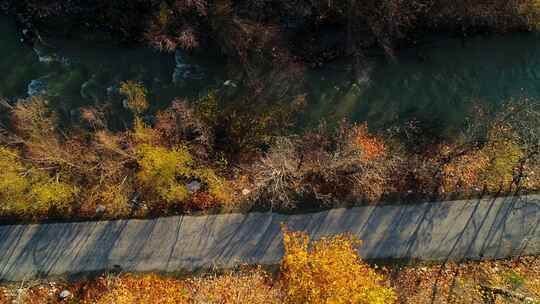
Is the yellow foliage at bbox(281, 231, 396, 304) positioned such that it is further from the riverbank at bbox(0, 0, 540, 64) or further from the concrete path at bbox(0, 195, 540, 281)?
the riverbank at bbox(0, 0, 540, 64)

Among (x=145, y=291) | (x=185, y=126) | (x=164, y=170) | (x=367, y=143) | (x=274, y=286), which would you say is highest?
(x=367, y=143)

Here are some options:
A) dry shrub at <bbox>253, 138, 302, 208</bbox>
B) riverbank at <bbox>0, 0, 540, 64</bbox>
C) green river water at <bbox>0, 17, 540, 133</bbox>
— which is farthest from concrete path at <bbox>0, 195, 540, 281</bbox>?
riverbank at <bbox>0, 0, 540, 64</bbox>

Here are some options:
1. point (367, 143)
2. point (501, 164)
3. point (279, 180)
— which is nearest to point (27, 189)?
point (279, 180)

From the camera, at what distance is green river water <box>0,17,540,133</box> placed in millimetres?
20812

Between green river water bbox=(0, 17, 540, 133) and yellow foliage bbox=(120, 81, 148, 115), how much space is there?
0.31 m

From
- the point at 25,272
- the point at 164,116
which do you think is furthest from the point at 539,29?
the point at 25,272

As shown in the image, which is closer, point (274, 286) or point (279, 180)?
point (274, 286)

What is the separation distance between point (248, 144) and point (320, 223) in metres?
4.11

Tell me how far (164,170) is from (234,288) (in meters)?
5.10

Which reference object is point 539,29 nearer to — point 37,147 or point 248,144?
point 248,144

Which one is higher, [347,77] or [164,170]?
[347,77]

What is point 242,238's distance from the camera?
63.6 ft

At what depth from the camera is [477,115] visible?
20719 mm

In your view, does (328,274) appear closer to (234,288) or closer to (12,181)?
(234,288)
